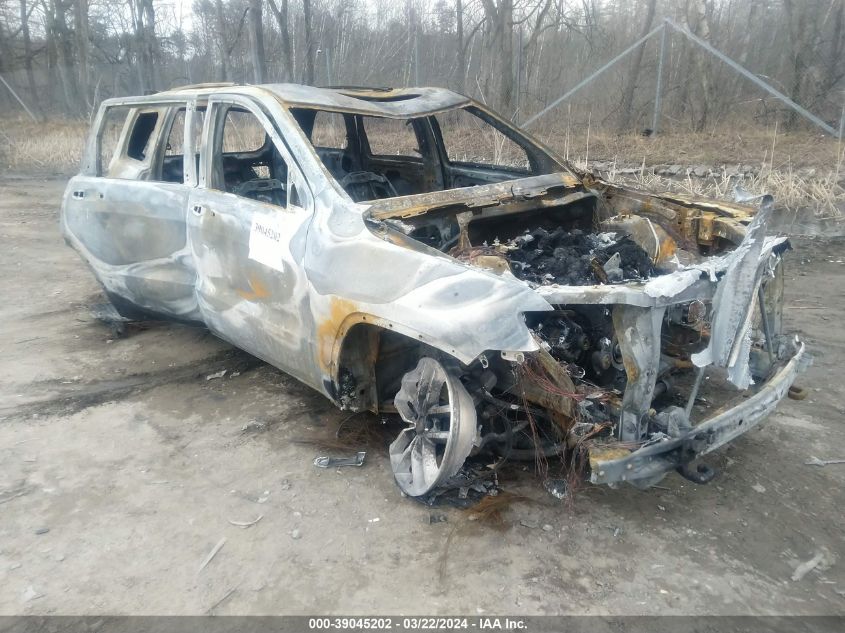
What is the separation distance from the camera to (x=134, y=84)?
22.9m

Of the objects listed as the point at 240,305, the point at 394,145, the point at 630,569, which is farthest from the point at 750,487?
the point at 394,145

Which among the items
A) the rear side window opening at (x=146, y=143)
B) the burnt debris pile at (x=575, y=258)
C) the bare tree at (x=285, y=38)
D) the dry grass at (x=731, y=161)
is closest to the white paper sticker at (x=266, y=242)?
the rear side window opening at (x=146, y=143)

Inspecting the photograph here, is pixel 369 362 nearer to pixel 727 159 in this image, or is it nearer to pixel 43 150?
pixel 727 159

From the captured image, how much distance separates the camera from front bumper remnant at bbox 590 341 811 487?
2.61 meters

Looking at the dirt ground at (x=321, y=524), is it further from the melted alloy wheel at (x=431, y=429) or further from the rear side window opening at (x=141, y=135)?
the rear side window opening at (x=141, y=135)

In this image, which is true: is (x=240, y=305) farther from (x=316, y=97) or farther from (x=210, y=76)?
(x=210, y=76)

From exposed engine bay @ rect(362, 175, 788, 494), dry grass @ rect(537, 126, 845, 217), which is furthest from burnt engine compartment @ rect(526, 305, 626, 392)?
dry grass @ rect(537, 126, 845, 217)

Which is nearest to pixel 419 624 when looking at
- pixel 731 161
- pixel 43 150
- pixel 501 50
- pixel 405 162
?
pixel 405 162

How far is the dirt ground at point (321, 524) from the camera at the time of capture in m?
2.59

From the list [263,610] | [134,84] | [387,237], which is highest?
[134,84]

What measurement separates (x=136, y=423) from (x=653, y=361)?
3076mm

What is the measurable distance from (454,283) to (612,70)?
11.7 metres

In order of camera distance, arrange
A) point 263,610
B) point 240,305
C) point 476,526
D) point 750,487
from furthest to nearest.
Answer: point 240,305
point 750,487
point 476,526
point 263,610

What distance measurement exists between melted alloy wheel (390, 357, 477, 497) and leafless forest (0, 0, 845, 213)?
682 centimetres
